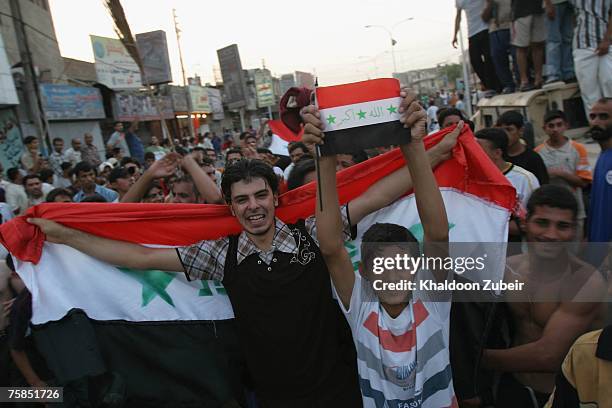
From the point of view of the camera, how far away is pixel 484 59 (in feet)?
28.5

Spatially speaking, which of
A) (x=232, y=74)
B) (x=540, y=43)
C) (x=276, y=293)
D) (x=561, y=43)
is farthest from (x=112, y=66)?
→ (x=276, y=293)

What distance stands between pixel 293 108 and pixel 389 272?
3.30ft

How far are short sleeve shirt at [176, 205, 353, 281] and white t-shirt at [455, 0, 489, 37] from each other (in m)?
7.47

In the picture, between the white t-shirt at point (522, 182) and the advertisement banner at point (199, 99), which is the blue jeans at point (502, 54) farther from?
the advertisement banner at point (199, 99)

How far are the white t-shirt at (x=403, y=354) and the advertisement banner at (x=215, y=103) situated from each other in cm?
3616

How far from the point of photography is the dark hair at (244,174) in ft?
7.25

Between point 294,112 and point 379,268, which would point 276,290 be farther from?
point 294,112

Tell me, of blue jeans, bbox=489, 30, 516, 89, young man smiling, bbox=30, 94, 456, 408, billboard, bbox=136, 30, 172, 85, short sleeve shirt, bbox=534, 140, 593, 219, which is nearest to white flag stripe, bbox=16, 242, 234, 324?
young man smiling, bbox=30, 94, 456, 408

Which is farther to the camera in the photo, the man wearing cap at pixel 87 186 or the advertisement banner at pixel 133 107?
the advertisement banner at pixel 133 107

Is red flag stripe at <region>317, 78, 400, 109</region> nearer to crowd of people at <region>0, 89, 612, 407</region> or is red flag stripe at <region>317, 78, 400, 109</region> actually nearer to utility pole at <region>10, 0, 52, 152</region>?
crowd of people at <region>0, 89, 612, 407</region>

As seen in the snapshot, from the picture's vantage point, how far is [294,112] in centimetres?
238

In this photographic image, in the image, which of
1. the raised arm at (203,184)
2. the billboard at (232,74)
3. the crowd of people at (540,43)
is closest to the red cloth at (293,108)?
the raised arm at (203,184)

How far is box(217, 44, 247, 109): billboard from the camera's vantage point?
1368 inches

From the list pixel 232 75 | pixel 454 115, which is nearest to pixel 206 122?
pixel 232 75
